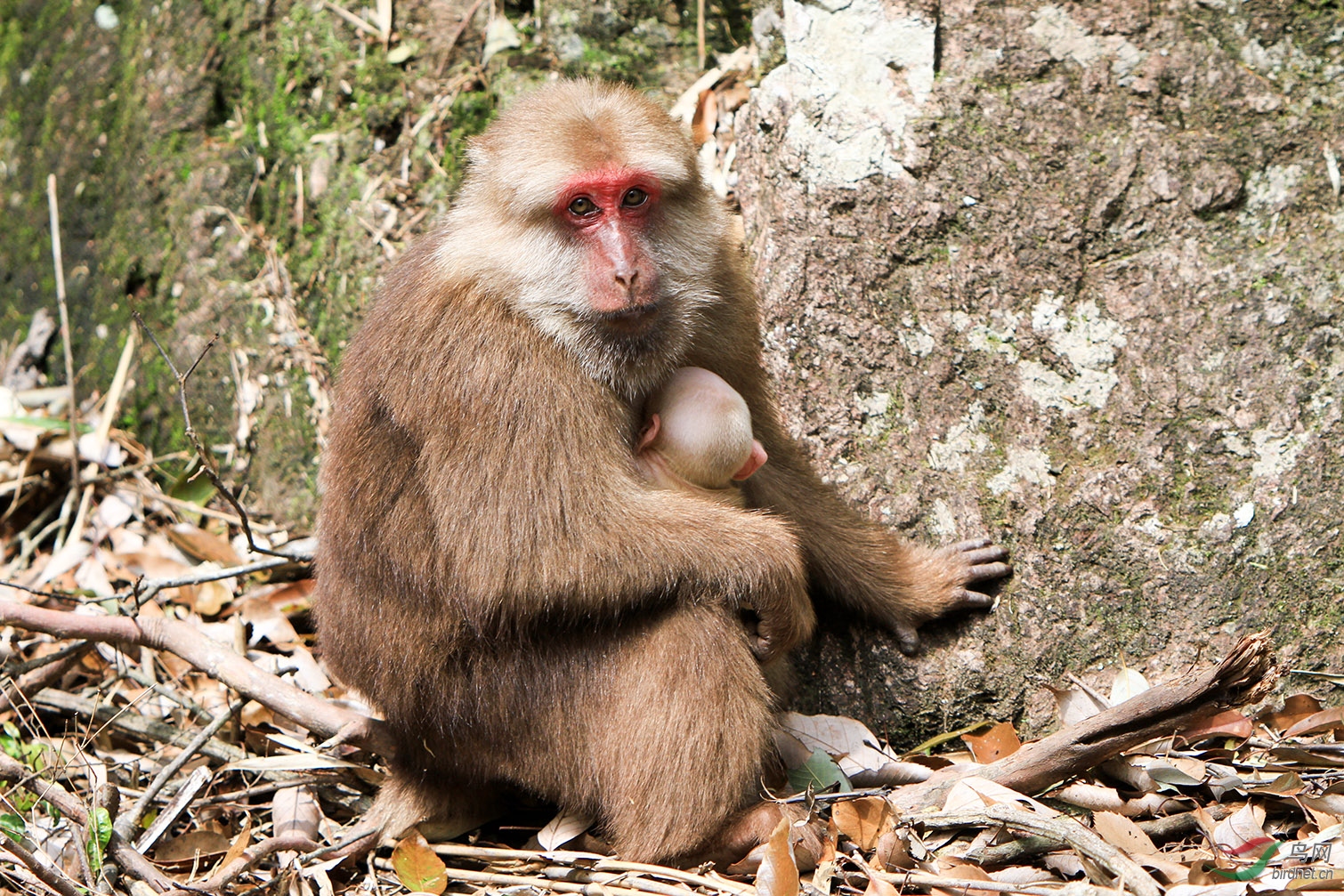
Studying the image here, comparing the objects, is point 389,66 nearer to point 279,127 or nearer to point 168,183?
point 279,127

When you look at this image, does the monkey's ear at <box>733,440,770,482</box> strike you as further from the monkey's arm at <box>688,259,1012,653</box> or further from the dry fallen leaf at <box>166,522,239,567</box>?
the dry fallen leaf at <box>166,522,239,567</box>

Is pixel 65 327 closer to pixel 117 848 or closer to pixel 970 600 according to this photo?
pixel 117 848

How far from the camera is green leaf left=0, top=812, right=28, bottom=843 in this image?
3.72 metres

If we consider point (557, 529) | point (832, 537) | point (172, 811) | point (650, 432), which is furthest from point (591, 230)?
point (172, 811)

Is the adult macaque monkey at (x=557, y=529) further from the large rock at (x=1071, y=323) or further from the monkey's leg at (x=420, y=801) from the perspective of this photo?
the large rock at (x=1071, y=323)

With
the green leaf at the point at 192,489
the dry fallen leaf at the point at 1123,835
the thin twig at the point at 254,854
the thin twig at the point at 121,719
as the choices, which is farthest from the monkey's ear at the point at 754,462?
the green leaf at the point at 192,489

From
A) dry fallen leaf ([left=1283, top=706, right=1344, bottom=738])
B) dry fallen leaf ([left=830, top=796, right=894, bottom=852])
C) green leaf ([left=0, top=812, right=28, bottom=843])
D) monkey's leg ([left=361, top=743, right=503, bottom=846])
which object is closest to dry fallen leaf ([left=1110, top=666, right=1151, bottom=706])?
dry fallen leaf ([left=1283, top=706, right=1344, bottom=738])

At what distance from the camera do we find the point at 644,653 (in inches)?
145

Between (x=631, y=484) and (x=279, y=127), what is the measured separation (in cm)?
334

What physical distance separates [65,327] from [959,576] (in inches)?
181

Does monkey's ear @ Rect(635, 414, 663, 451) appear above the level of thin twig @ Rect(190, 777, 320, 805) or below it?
above

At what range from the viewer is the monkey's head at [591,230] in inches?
146

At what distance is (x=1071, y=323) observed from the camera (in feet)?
13.4

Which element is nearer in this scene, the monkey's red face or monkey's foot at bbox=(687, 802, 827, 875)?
monkey's foot at bbox=(687, 802, 827, 875)
